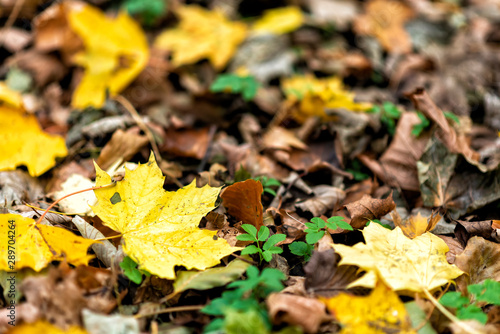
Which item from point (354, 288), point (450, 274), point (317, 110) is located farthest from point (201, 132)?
point (450, 274)

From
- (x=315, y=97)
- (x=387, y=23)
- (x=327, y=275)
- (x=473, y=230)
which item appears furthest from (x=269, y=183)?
(x=387, y=23)

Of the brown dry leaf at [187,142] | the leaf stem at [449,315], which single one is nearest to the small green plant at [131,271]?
the brown dry leaf at [187,142]

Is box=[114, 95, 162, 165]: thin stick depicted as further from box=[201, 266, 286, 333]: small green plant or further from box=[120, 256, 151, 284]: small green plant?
box=[201, 266, 286, 333]: small green plant

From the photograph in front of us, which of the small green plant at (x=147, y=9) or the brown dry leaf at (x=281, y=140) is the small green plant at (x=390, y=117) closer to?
the brown dry leaf at (x=281, y=140)

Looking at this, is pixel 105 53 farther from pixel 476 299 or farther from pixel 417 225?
pixel 476 299

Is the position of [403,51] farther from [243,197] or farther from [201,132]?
[243,197]
